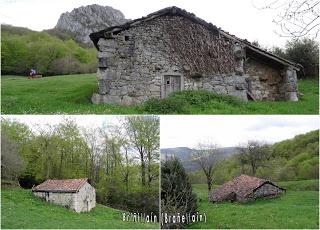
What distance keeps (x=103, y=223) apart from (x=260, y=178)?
3.79 meters

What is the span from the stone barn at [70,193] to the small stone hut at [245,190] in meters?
2.76

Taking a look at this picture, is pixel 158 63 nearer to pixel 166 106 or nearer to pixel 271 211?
pixel 166 106

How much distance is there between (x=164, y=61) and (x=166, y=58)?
0.40 ft

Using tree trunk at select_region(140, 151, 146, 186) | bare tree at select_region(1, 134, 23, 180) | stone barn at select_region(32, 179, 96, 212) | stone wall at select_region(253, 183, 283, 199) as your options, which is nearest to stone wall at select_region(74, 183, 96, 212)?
stone barn at select_region(32, 179, 96, 212)

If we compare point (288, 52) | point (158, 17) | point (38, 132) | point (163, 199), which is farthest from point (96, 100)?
point (288, 52)

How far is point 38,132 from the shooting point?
11312mm

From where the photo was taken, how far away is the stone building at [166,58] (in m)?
16.8

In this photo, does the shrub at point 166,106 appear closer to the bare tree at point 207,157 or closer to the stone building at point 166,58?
the stone building at point 166,58

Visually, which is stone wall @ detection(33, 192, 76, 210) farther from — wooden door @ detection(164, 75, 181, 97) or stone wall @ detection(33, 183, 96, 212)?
wooden door @ detection(164, 75, 181, 97)

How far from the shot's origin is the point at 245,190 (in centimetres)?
1148

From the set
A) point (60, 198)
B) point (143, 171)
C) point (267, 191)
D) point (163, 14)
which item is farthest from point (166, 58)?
point (60, 198)

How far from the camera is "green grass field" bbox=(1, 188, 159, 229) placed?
33.9ft

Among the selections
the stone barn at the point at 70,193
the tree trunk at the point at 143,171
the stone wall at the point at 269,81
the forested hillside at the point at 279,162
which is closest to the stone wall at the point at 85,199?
the stone barn at the point at 70,193

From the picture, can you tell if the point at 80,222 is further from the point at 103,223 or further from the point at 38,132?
the point at 38,132
